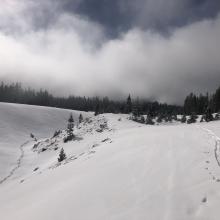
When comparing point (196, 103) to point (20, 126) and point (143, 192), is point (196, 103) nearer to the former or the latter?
point (20, 126)

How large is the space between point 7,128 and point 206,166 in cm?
7786

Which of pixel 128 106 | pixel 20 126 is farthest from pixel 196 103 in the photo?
pixel 20 126

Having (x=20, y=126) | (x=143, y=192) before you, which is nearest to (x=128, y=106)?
Answer: (x=20, y=126)

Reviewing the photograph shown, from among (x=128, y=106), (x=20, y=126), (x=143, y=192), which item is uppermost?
(x=128, y=106)

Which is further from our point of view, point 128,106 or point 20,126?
point 128,106

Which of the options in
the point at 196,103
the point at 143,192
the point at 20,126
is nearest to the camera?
the point at 143,192

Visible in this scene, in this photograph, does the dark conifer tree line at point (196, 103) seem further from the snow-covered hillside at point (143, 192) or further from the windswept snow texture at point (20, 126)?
the snow-covered hillside at point (143, 192)

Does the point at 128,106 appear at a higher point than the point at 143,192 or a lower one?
higher

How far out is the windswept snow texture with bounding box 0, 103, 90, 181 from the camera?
51.8 metres

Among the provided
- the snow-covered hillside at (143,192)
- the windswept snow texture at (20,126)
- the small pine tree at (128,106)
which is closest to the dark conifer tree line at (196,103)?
the small pine tree at (128,106)

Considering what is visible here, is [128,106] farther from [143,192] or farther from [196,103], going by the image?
[143,192]

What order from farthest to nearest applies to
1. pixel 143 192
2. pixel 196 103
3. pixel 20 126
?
pixel 196 103 → pixel 20 126 → pixel 143 192

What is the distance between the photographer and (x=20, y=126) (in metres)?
90.6

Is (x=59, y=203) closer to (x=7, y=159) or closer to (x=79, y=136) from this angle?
(x=7, y=159)
